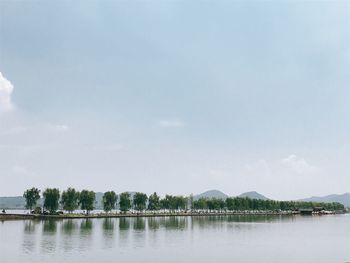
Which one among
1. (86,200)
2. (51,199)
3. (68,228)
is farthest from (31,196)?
(68,228)

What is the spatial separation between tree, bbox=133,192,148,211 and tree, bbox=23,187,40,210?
38.3m

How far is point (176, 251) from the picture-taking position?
40.4 meters

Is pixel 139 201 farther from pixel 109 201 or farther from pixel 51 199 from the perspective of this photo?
pixel 51 199

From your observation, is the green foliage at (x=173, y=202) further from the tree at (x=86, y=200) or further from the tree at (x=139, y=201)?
the tree at (x=86, y=200)

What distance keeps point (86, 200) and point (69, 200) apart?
6283 mm

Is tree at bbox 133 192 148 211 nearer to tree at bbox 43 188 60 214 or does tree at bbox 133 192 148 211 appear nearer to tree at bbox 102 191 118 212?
tree at bbox 102 191 118 212

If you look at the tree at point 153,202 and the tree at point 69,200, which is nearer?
the tree at point 69,200

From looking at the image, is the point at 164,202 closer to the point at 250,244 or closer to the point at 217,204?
the point at 217,204

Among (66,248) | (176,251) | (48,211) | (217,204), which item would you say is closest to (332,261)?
(176,251)

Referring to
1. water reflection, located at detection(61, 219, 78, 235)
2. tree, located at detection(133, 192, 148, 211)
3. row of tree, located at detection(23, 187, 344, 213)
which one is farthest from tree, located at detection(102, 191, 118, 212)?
water reflection, located at detection(61, 219, 78, 235)

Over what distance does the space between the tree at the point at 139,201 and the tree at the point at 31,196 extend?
3833 cm

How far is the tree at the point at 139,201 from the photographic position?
14375 cm

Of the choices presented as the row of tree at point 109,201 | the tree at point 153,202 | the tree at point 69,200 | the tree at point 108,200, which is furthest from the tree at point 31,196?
the tree at point 153,202

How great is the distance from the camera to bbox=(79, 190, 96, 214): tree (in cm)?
12088
